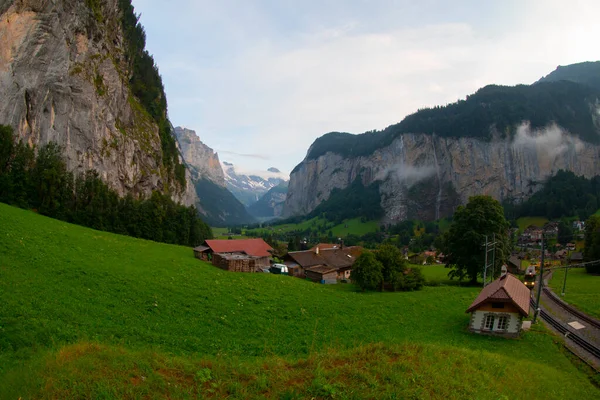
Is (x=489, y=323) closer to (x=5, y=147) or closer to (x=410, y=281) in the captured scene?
(x=410, y=281)

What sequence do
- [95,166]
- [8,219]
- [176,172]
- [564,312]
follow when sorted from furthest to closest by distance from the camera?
[176,172]
[95,166]
[564,312]
[8,219]

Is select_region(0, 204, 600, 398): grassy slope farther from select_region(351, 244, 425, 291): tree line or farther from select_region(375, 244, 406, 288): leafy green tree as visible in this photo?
select_region(375, 244, 406, 288): leafy green tree

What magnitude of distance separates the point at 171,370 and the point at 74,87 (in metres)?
74.6

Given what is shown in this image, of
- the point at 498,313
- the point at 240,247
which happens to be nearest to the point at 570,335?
the point at 498,313

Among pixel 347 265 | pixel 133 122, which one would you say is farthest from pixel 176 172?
pixel 347 265

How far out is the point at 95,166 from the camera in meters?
71.9

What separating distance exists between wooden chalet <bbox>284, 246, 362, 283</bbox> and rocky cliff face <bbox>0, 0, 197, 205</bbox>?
4757cm

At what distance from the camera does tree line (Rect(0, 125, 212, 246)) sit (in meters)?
47.5

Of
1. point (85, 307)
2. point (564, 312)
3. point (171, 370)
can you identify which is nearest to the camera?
point (171, 370)

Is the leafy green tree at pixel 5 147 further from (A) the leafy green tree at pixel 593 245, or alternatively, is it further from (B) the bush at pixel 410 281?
(A) the leafy green tree at pixel 593 245

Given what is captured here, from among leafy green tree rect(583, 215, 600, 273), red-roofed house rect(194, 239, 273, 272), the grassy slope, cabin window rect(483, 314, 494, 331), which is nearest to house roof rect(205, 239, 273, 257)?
red-roofed house rect(194, 239, 273, 272)

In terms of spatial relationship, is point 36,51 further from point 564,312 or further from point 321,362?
point 564,312

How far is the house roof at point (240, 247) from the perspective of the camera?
4822 cm

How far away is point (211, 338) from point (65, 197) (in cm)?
4834
